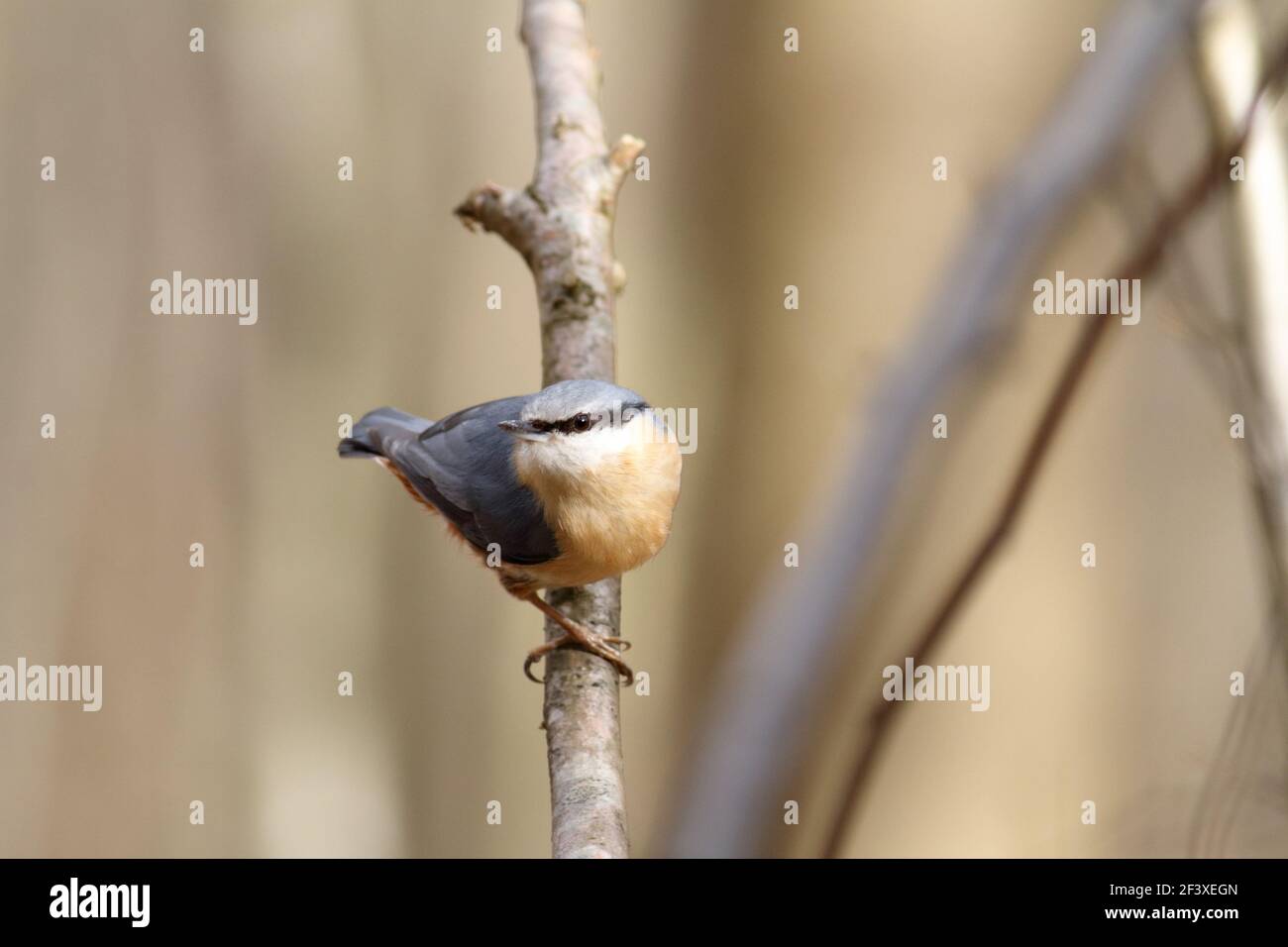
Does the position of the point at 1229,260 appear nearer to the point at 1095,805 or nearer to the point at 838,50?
the point at 1095,805

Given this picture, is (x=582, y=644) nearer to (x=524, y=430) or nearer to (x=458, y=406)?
(x=524, y=430)

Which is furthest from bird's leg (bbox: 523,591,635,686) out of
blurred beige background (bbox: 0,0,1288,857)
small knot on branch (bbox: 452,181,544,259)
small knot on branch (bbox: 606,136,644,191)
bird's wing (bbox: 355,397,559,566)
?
blurred beige background (bbox: 0,0,1288,857)

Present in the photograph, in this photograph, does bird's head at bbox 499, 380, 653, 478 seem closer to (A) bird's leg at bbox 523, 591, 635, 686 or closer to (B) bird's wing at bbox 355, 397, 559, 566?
(B) bird's wing at bbox 355, 397, 559, 566

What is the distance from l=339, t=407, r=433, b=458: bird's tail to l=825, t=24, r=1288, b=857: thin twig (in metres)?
1.06

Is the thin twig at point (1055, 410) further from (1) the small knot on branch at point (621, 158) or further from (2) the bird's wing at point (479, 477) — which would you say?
(1) the small knot on branch at point (621, 158)

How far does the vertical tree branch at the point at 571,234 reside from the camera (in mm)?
1697

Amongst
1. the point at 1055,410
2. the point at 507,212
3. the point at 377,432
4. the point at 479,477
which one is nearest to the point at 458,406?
the point at 377,432

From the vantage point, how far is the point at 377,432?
219 cm

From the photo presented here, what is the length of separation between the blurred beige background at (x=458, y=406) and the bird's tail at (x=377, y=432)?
1.43m

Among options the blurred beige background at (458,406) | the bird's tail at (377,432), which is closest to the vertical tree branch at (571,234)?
the bird's tail at (377,432)

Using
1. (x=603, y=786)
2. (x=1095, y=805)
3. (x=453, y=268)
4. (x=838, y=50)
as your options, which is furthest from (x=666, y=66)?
(x=603, y=786)

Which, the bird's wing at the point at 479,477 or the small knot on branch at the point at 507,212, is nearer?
the bird's wing at the point at 479,477

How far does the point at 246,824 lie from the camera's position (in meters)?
3.50
